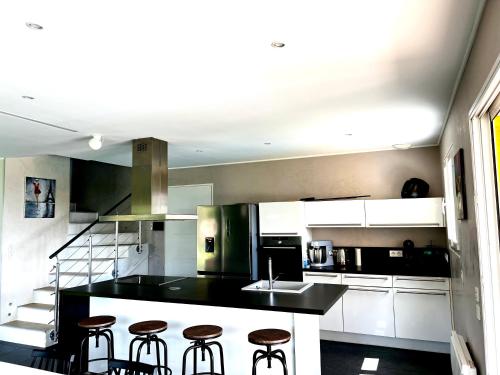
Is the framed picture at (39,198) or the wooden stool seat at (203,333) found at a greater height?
the framed picture at (39,198)

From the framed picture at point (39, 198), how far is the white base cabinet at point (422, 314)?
17.3 ft

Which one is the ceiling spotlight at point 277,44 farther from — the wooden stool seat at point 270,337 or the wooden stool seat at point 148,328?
the wooden stool seat at point 148,328

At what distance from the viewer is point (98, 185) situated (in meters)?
7.78

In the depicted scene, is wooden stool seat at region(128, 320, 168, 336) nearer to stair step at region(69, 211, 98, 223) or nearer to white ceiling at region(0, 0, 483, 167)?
white ceiling at region(0, 0, 483, 167)

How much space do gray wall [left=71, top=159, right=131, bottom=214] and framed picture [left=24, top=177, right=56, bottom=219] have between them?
5.66 feet

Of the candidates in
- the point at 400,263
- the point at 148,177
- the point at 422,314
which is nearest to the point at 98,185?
the point at 148,177

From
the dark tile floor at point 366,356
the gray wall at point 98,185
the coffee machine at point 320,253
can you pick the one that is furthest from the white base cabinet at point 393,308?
the gray wall at point 98,185

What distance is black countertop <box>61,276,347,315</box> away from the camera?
2.77m

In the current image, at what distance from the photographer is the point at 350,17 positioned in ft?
5.56

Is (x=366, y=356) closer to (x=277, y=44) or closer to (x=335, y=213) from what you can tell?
(x=335, y=213)

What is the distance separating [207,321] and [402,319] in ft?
7.95

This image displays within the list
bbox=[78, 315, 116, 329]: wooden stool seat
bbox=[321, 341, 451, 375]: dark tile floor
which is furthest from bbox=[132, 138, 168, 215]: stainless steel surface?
bbox=[321, 341, 451, 375]: dark tile floor

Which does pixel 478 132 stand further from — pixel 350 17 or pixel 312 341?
pixel 312 341

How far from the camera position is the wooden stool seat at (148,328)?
2965mm
